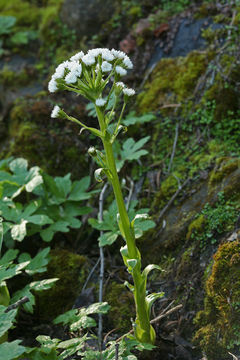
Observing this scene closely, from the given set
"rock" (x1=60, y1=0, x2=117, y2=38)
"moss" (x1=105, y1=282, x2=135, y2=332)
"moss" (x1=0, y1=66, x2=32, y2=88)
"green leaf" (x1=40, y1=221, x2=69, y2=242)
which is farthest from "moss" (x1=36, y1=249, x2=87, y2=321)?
"rock" (x1=60, y1=0, x2=117, y2=38)

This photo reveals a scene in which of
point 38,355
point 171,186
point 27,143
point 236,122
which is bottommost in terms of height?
point 38,355

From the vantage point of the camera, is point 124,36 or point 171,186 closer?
point 171,186

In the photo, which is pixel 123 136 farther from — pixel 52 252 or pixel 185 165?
pixel 52 252

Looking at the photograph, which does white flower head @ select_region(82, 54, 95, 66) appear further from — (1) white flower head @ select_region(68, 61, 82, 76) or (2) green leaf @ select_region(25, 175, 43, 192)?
(2) green leaf @ select_region(25, 175, 43, 192)

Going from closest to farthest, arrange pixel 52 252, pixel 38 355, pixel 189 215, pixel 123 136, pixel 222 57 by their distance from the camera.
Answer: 1. pixel 38 355
2. pixel 189 215
3. pixel 52 252
4. pixel 222 57
5. pixel 123 136

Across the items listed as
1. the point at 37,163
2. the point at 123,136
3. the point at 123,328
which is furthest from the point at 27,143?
the point at 123,328

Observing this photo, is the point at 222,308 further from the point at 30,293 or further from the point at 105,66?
the point at 105,66

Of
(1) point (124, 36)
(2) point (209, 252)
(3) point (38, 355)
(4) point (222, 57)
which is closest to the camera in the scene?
(3) point (38, 355)
